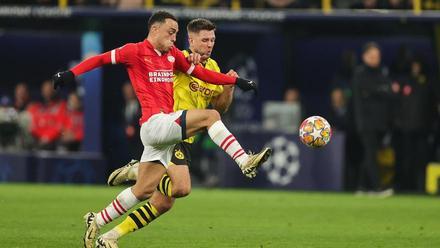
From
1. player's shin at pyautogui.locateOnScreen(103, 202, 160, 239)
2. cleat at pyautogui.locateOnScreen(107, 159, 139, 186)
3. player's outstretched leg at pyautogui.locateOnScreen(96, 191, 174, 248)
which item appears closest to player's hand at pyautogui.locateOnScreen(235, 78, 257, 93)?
player's outstretched leg at pyautogui.locateOnScreen(96, 191, 174, 248)

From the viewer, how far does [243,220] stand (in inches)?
520

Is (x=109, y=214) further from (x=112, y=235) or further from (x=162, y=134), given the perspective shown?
(x=162, y=134)

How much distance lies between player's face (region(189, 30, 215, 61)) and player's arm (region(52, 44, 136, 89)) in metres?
0.97

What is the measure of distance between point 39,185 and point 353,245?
10.5 meters

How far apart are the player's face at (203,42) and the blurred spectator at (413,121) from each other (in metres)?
9.51

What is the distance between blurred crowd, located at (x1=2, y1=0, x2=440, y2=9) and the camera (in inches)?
794

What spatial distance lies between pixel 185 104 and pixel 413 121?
9.65 metres

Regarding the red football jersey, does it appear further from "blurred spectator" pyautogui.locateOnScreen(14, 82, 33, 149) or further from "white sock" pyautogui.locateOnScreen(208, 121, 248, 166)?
"blurred spectator" pyautogui.locateOnScreen(14, 82, 33, 149)

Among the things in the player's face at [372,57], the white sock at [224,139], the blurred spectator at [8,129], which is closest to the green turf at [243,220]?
the white sock at [224,139]

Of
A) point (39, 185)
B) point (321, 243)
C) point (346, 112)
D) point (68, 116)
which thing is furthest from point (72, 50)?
point (321, 243)

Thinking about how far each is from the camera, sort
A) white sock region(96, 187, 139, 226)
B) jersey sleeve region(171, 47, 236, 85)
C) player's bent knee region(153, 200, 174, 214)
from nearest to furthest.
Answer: white sock region(96, 187, 139, 226), player's bent knee region(153, 200, 174, 214), jersey sleeve region(171, 47, 236, 85)

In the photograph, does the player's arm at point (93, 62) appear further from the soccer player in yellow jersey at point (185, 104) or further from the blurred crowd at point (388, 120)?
the blurred crowd at point (388, 120)

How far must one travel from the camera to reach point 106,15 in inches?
810

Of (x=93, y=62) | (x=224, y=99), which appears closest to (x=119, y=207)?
(x=93, y=62)
